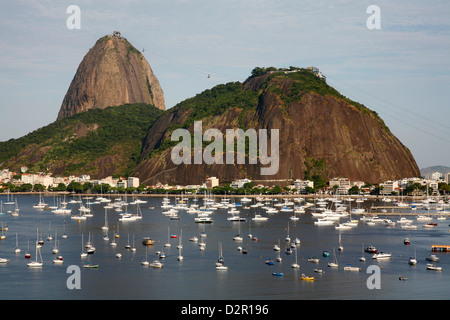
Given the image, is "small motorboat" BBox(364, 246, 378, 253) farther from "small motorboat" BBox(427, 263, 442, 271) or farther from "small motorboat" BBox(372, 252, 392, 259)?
"small motorboat" BBox(427, 263, 442, 271)

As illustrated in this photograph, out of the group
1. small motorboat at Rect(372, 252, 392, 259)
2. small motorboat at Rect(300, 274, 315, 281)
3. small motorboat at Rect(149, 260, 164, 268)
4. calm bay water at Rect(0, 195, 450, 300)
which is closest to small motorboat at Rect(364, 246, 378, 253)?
calm bay water at Rect(0, 195, 450, 300)

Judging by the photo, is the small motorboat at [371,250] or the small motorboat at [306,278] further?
the small motorboat at [371,250]

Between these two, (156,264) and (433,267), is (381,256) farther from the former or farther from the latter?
(156,264)

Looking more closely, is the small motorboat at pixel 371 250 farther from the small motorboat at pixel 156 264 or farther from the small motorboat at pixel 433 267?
the small motorboat at pixel 156 264

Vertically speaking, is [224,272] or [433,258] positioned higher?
[433,258]

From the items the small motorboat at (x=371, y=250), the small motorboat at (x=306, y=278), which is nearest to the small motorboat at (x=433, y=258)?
the small motorboat at (x=371, y=250)

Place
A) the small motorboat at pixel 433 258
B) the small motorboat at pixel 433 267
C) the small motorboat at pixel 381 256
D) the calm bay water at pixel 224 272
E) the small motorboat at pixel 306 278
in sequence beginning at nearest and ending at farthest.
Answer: the calm bay water at pixel 224 272 → the small motorboat at pixel 306 278 → the small motorboat at pixel 433 267 → the small motorboat at pixel 433 258 → the small motorboat at pixel 381 256

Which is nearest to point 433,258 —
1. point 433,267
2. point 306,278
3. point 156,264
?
point 433,267

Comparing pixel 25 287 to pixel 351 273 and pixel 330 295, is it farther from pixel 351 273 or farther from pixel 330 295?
pixel 351 273

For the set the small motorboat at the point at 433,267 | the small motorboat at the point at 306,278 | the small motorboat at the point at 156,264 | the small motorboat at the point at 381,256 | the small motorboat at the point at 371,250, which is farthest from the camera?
the small motorboat at the point at 371,250
